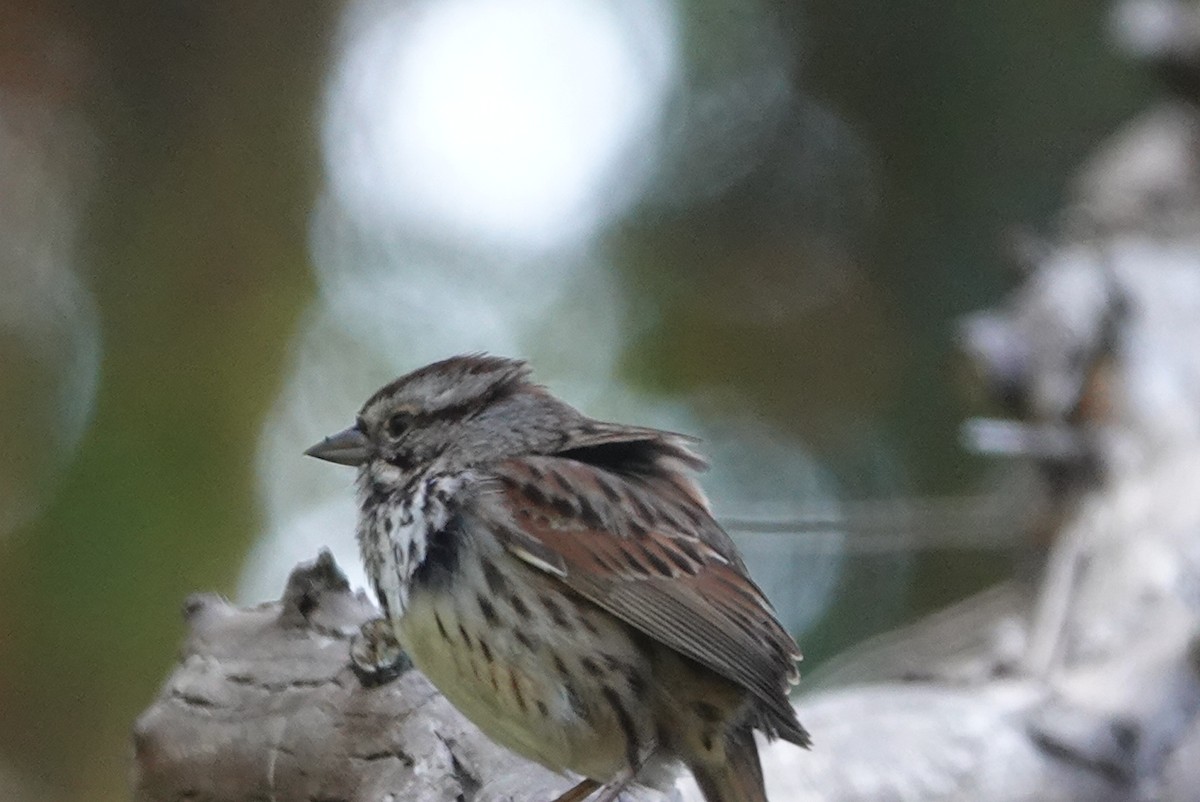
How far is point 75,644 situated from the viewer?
5023 millimetres

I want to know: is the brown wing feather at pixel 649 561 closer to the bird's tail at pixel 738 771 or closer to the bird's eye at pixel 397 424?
the bird's tail at pixel 738 771

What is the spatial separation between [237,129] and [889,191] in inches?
141

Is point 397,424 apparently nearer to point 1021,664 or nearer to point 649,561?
point 649,561

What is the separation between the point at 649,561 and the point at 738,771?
1.30 feet

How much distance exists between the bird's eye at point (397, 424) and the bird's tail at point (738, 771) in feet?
2.83

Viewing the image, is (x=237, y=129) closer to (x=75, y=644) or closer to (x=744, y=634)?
(x=75, y=644)

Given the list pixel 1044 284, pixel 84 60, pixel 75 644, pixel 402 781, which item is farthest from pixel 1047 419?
pixel 84 60

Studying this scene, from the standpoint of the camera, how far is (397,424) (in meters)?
2.87

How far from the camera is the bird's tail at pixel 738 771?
2508 mm

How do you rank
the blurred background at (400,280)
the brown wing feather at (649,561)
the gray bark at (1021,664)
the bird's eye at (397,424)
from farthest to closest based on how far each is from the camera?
the blurred background at (400,280)
the bird's eye at (397,424)
the gray bark at (1021,664)
the brown wing feather at (649,561)

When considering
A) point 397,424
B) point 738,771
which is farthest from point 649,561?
point 397,424

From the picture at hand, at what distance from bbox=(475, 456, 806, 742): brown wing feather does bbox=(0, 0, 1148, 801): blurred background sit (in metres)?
2.27

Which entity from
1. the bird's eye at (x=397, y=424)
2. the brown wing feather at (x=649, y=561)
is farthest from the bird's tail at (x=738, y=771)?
the bird's eye at (x=397, y=424)

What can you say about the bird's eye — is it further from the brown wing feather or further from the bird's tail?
the bird's tail
